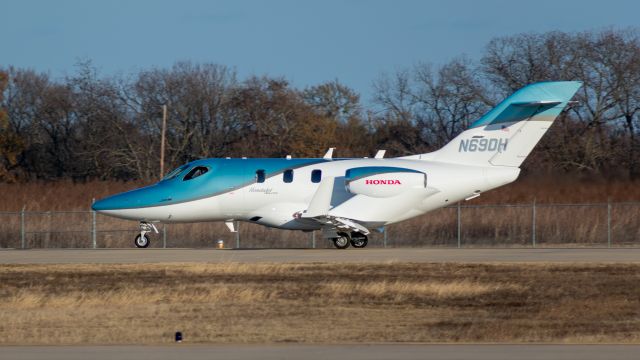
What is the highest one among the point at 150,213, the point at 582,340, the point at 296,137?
the point at 296,137

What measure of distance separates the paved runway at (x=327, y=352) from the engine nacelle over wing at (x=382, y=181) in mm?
19173

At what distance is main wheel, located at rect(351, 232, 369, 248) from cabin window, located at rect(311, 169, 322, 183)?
233 cm

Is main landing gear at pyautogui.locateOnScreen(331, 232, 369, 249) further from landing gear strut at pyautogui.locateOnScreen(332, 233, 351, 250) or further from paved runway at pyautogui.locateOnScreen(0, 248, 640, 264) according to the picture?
paved runway at pyautogui.locateOnScreen(0, 248, 640, 264)

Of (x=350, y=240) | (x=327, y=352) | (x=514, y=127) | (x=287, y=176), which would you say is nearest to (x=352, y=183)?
(x=287, y=176)

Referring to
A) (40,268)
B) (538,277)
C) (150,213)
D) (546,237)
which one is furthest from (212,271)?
(546,237)

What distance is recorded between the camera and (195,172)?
35719 mm

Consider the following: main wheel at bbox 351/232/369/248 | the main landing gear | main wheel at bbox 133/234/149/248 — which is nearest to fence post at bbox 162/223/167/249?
main wheel at bbox 133/234/149/248

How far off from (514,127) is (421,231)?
10.0 m

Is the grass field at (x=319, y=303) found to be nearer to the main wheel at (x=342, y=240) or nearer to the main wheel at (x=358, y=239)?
the main wheel at (x=342, y=240)

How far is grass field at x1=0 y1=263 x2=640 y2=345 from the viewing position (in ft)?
55.4

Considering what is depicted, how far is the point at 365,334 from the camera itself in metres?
16.8

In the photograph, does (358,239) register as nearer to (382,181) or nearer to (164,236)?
(382,181)

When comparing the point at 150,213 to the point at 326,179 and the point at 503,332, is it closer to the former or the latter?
the point at 326,179

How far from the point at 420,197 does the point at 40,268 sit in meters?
12.1
